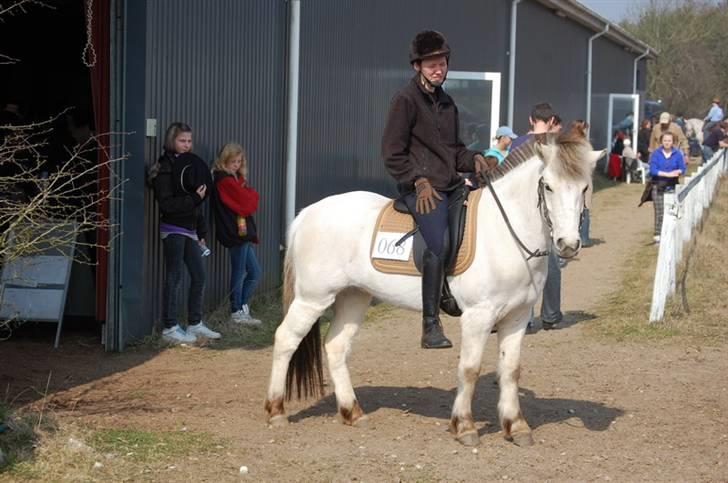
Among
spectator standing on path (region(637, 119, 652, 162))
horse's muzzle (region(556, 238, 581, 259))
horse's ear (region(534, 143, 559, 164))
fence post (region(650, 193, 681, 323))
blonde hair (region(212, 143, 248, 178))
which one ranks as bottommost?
fence post (region(650, 193, 681, 323))

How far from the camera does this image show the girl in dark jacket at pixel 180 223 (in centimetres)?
995

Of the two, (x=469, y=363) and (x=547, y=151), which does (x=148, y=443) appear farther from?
(x=547, y=151)

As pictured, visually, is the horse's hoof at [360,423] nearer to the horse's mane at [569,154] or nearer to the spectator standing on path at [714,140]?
the horse's mane at [569,154]

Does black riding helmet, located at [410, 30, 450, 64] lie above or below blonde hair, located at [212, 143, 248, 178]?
above

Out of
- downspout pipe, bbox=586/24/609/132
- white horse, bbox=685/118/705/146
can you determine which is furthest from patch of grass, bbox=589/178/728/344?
white horse, bbox=685/118/705/146

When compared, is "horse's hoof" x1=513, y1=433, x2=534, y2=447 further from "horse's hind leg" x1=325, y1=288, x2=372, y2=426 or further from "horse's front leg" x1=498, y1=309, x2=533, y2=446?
"horse's hind leg" x1=325, y1=288, x2=372, y2=426

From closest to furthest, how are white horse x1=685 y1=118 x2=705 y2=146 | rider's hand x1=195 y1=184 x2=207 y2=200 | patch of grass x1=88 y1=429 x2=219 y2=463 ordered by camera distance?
patch of grass x1=88 y1=429 x2=219 y2=463
rider's hand x1=195 y1=184 x2=207 y2=200
white horse x1=685 y1=118 x2=705 y2=146

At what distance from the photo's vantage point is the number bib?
7.34 meters

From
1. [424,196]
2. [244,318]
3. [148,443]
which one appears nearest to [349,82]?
[244,318]

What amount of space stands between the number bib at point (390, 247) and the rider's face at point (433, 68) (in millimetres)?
1087

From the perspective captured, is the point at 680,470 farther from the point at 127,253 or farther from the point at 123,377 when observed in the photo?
the point at 127,253

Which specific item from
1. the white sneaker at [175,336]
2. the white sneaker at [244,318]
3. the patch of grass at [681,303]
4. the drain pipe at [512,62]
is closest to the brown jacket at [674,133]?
the drain pipe at [512,62]

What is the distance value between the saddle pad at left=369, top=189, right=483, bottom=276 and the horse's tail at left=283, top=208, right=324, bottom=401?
28.3 inches

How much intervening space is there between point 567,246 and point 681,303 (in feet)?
19.5
